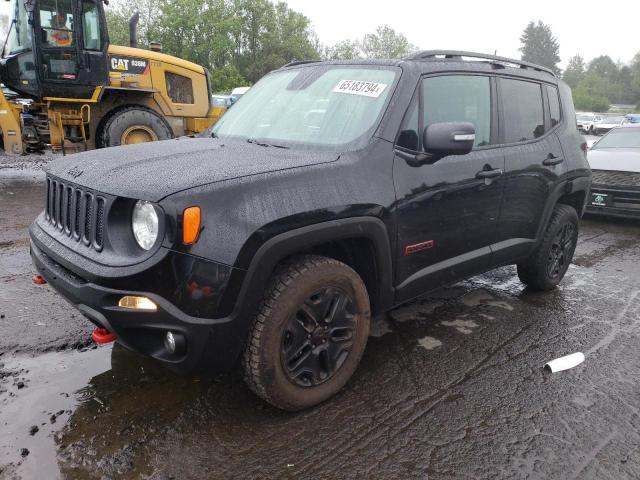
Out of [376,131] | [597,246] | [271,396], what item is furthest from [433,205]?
[597,246]

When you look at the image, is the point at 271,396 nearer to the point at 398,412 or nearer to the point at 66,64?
the point at 398,412

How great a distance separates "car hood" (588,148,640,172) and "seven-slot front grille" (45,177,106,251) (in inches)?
302

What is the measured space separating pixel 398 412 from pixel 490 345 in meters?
1.15

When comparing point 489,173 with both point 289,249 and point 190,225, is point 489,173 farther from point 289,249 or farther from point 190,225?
point 190,225

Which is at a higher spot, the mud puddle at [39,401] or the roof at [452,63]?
the roof at [452,63]

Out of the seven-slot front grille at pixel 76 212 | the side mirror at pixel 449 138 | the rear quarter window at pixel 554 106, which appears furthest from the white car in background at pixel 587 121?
the seven-slot front grille at pixel 76 212

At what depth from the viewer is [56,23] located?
28.3 feet

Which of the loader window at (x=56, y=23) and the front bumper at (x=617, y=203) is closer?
the front bumper at (x=617, y=203)

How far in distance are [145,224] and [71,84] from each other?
8050mm

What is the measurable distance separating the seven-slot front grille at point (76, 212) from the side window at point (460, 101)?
193 cm

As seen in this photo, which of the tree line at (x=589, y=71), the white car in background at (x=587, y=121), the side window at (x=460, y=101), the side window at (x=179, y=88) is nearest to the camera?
the side window at (x=460, y=101)

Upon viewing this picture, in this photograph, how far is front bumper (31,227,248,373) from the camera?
218 centimetres

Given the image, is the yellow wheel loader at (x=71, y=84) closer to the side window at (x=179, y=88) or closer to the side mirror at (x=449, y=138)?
the side window at (x=179, y=88)

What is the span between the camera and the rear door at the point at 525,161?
12.1 ft
